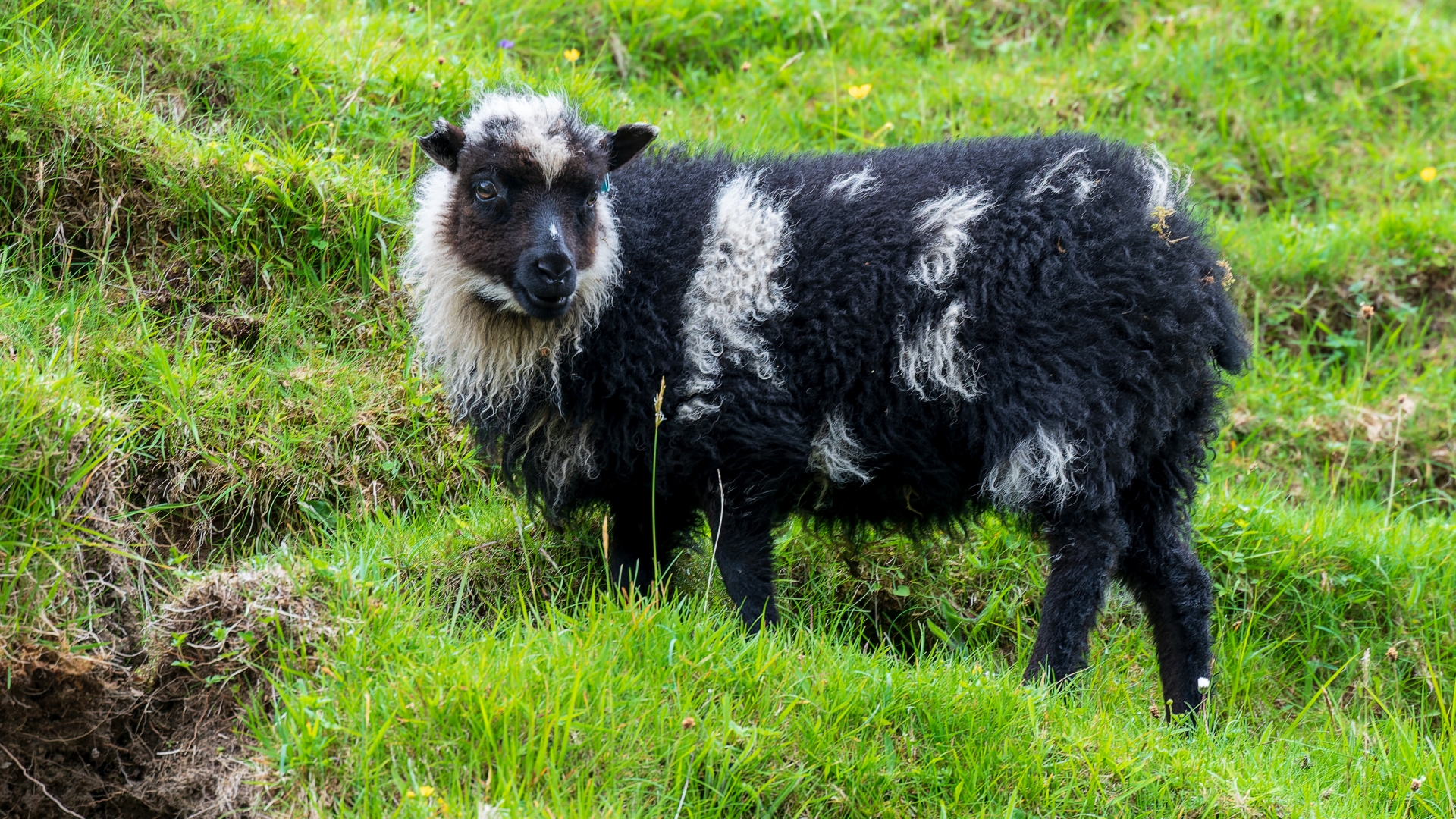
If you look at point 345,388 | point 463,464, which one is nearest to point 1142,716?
point 463,464

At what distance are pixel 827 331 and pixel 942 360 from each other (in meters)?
0.40

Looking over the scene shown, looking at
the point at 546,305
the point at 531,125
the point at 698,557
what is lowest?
the point at 698,557

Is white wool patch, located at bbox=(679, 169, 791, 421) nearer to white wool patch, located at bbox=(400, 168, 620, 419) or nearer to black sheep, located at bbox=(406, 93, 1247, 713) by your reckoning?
black sheep, located at bbox=(406, 93, 1247, 713)

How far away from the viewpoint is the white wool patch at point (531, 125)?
427 centimetres

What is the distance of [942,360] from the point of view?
14.1 ft

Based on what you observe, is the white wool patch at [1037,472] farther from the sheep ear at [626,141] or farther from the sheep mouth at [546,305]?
the sheep ear at [626,141]

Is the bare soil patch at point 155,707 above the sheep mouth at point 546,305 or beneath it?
beneath

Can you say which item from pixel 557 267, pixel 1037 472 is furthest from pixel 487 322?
pixel 1037 472

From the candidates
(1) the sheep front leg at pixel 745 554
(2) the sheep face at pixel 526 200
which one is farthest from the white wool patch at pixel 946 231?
(2) the sheep face at pixel 526 200

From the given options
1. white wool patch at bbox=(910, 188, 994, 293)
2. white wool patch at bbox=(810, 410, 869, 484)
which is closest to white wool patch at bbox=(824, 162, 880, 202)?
white wool patch at bbox=(910, 188, 994, 293)

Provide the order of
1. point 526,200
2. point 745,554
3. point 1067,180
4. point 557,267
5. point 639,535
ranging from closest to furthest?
point 557,267 → point 526,200 → point 745,554 → point 1067,180 → point 639,535

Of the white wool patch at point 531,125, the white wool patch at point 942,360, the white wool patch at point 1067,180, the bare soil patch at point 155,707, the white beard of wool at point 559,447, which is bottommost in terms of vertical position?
the bare soil patch at point 155,707

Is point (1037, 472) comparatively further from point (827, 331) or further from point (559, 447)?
point (559, 447)

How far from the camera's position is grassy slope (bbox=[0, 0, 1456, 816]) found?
364cm
